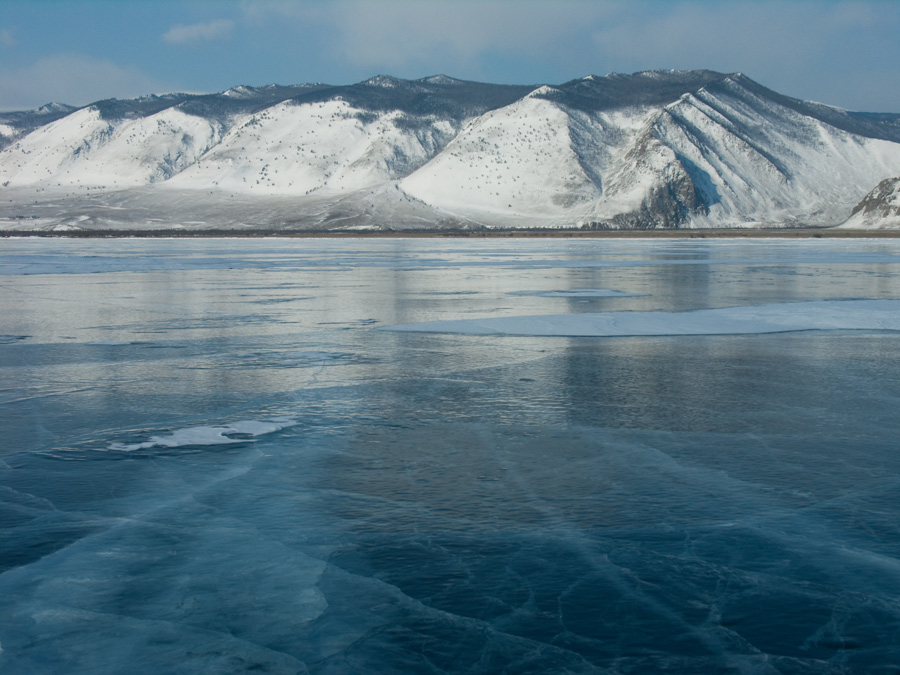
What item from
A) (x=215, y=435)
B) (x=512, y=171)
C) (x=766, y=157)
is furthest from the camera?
(x=512, y=171)

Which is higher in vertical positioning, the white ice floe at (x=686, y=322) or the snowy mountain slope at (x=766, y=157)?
the snowy mountain slope at (x=766, y=157)

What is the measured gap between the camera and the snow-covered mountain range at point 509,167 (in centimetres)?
13800

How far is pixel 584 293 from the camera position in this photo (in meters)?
25.2

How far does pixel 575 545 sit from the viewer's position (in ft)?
20.8

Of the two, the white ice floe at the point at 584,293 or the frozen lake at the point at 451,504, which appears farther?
the white ice floe at the point at 584,293

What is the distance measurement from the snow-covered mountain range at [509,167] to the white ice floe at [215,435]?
375 feet

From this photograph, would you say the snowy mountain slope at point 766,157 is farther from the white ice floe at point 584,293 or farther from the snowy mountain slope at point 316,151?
the white ice floe at point 584,293

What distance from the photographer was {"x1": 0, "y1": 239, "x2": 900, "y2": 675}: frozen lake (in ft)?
16.6

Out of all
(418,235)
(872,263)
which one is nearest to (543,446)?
(872,263)

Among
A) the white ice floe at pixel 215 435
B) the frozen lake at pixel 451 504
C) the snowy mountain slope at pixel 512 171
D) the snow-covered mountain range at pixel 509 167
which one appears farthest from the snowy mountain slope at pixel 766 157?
the white ice floe at pixel 215 435

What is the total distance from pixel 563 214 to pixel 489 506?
447 ft

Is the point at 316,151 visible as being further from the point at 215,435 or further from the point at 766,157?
the point at 215,435

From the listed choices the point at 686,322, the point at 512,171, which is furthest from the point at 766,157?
the point at 686,322

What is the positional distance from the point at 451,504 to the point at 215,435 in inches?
134
